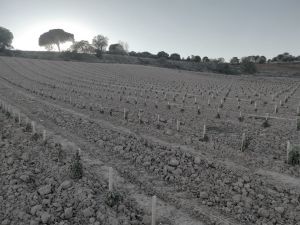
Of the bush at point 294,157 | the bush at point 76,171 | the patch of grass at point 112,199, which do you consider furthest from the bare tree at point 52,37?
the patch of grass at point 112,199

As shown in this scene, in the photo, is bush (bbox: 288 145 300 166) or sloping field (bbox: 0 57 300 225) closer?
sloping field (bbox: 0 57 300 225)

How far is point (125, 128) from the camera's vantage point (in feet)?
64.4

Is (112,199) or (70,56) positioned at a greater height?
(112,199)

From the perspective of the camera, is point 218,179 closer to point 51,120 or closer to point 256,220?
point 256,220

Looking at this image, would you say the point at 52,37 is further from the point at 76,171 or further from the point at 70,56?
the point at 76,171

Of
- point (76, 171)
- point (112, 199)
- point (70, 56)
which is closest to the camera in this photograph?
point (112, 199)

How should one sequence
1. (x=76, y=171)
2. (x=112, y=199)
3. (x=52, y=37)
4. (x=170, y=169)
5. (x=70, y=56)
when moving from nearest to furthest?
(x=112, y=199) → (x=76, y=171) → (x=170, y=169) → (x=70, y=56) → (x=52, y=37)

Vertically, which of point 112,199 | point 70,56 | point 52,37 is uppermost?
→ point 52,37

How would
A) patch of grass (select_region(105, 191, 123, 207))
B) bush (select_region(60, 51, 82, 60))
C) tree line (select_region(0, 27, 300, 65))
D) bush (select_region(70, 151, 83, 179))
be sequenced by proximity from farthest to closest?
tree line (select_region(0, 27, 300, 65)), bush (select_region(60, 51, 82, 60)), bush (select_region(70, 151, 83, 179)), patch of grass (select_region(105, 191, 123, 207))

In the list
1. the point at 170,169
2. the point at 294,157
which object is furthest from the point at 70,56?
the point at 294,157

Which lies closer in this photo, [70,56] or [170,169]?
[170,169]

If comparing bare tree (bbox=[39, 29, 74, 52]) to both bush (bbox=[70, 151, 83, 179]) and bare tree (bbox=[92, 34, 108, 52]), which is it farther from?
bush (bbox=[70, 151, 83, 179])

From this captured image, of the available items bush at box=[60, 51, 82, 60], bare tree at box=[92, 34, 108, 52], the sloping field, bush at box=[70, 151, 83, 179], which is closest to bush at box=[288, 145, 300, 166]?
the sloping field

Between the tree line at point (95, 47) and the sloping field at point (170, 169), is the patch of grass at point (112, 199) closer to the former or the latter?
the sloping field at point (170, 169)
